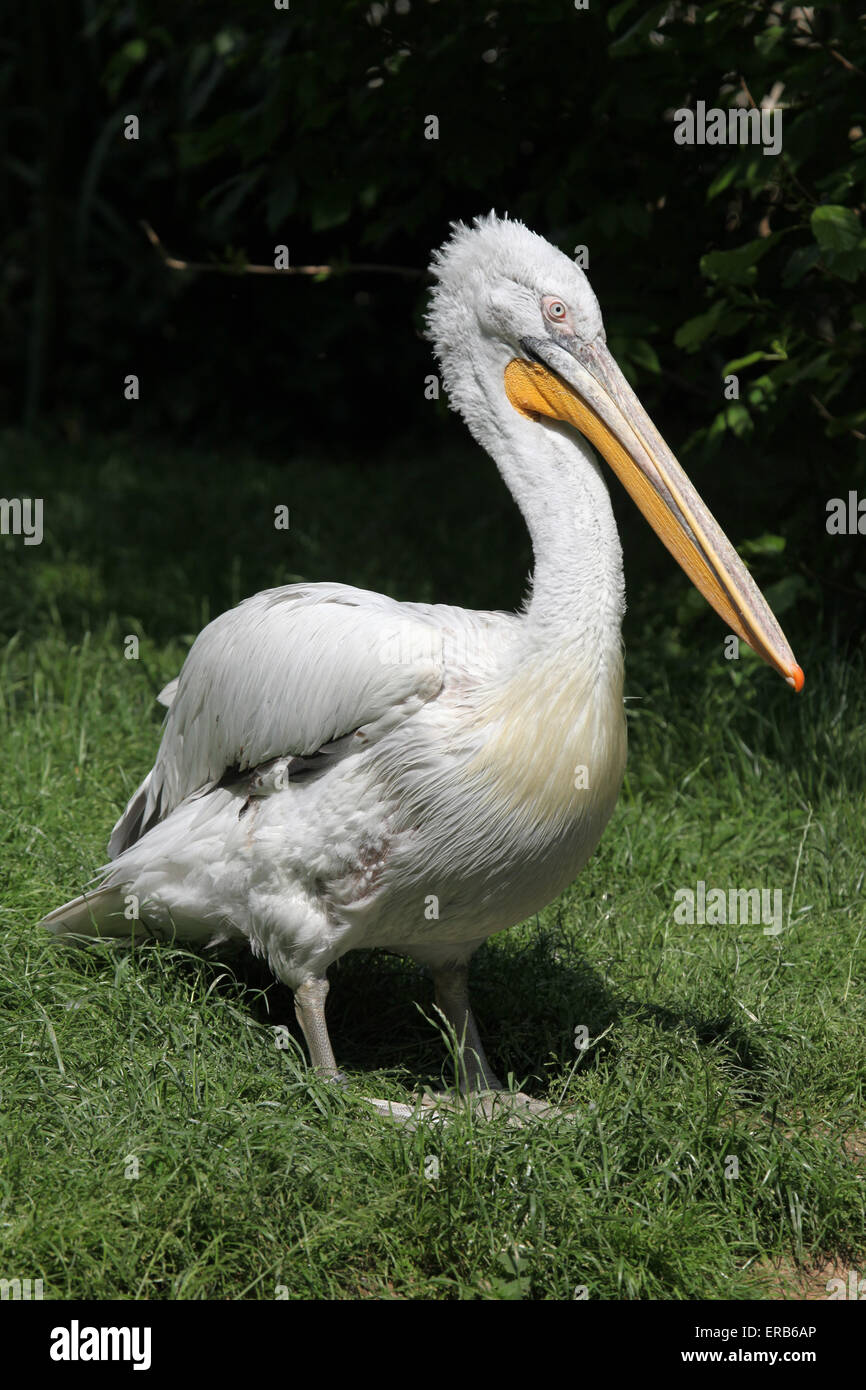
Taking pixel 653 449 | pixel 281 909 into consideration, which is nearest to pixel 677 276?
pixel 653 449

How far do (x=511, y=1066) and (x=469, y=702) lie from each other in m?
1.12

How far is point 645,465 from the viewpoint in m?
3.27

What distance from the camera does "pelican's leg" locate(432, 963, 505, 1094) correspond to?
365cm

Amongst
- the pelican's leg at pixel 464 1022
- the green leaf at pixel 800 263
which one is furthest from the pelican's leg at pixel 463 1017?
the green leaf at pixel 800 263

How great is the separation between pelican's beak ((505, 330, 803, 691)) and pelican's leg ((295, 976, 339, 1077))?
1295 millimetres

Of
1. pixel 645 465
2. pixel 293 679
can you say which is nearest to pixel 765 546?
pixel 645 465

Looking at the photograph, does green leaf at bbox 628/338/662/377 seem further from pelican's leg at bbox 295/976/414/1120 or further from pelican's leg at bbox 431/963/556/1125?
pelican's leg at bbox 295/976/414/1120

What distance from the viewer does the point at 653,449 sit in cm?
328

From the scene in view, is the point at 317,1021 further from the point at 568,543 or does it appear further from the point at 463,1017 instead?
the point at 568,543

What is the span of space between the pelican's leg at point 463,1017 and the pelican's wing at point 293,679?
72 cm

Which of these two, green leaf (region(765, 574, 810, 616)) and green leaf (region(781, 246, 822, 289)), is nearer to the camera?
green leaf (region(781, 246, 822, 289))

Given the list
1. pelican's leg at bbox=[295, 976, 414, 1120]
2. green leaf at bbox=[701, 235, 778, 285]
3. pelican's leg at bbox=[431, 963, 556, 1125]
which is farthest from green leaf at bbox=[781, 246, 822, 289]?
pelican's leg at bbox=[295, 976, 414, 1120]

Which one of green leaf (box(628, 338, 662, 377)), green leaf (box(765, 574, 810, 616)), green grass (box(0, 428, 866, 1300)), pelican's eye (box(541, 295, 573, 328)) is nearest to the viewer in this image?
green grass (box(0, 428, 866, 1300))
